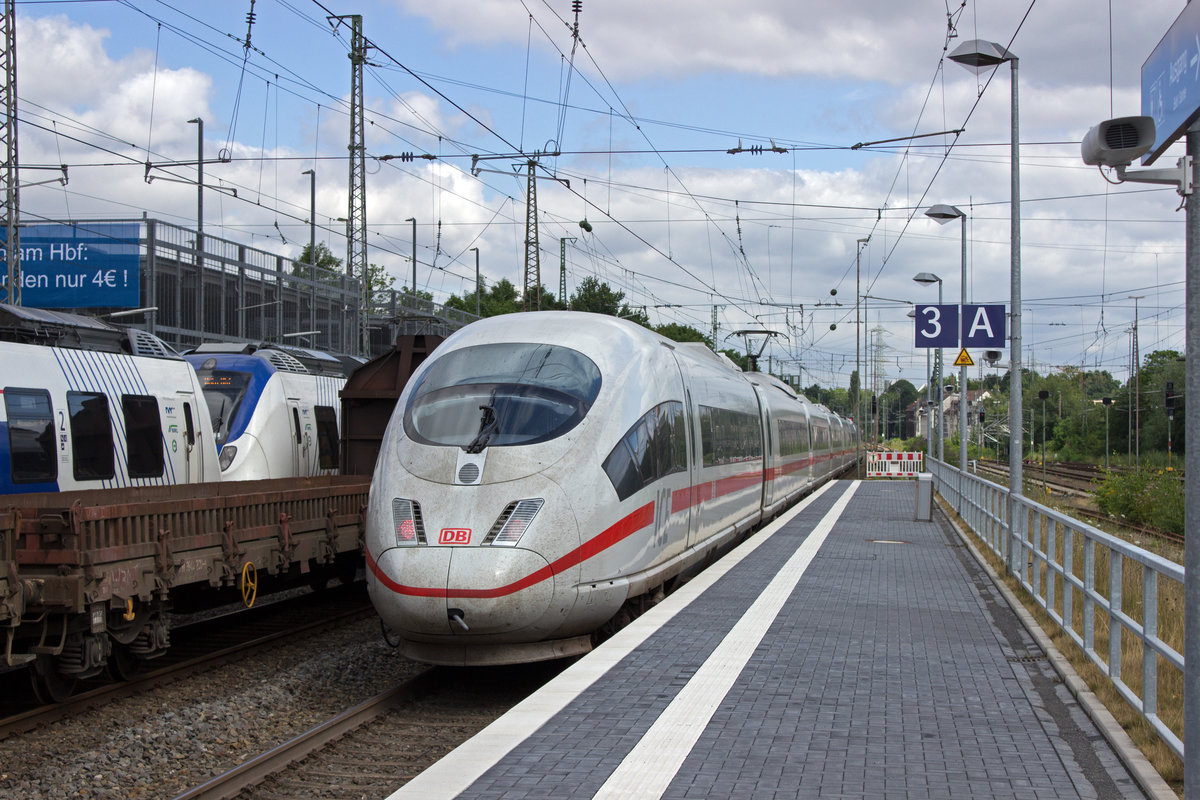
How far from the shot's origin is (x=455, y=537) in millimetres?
8680

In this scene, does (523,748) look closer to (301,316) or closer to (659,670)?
(659,670)

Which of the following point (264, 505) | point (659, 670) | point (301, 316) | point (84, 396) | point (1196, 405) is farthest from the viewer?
point (301, 316)

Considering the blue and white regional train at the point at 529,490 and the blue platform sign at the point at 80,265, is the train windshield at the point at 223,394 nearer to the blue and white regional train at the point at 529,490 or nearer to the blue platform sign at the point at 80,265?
the blue and white regional train at the point at 529,490

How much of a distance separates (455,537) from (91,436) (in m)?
5.46

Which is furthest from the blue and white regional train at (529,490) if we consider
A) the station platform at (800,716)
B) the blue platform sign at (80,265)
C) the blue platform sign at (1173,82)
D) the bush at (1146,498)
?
the bush at (1146,498)

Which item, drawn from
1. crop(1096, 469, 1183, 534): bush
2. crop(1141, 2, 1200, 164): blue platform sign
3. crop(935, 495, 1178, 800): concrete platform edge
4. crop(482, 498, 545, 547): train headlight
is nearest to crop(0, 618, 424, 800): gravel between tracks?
crop(482, 498, 545, 547): train headlight

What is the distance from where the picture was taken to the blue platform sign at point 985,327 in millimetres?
16969

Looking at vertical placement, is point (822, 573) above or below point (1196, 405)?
below

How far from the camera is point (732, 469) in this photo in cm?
1595

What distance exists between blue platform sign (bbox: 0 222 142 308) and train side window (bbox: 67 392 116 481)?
1693cm

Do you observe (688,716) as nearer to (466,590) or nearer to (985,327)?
(466,590)

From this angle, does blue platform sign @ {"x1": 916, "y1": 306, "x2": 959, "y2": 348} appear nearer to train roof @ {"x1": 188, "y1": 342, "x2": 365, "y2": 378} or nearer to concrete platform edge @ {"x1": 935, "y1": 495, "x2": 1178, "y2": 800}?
concrete platform edge @ {"x1": 935, "y1": 495, "x2": 1178, "y2": 800}

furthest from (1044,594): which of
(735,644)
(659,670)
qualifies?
(659,670)

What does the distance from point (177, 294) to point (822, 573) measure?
20933 mm
